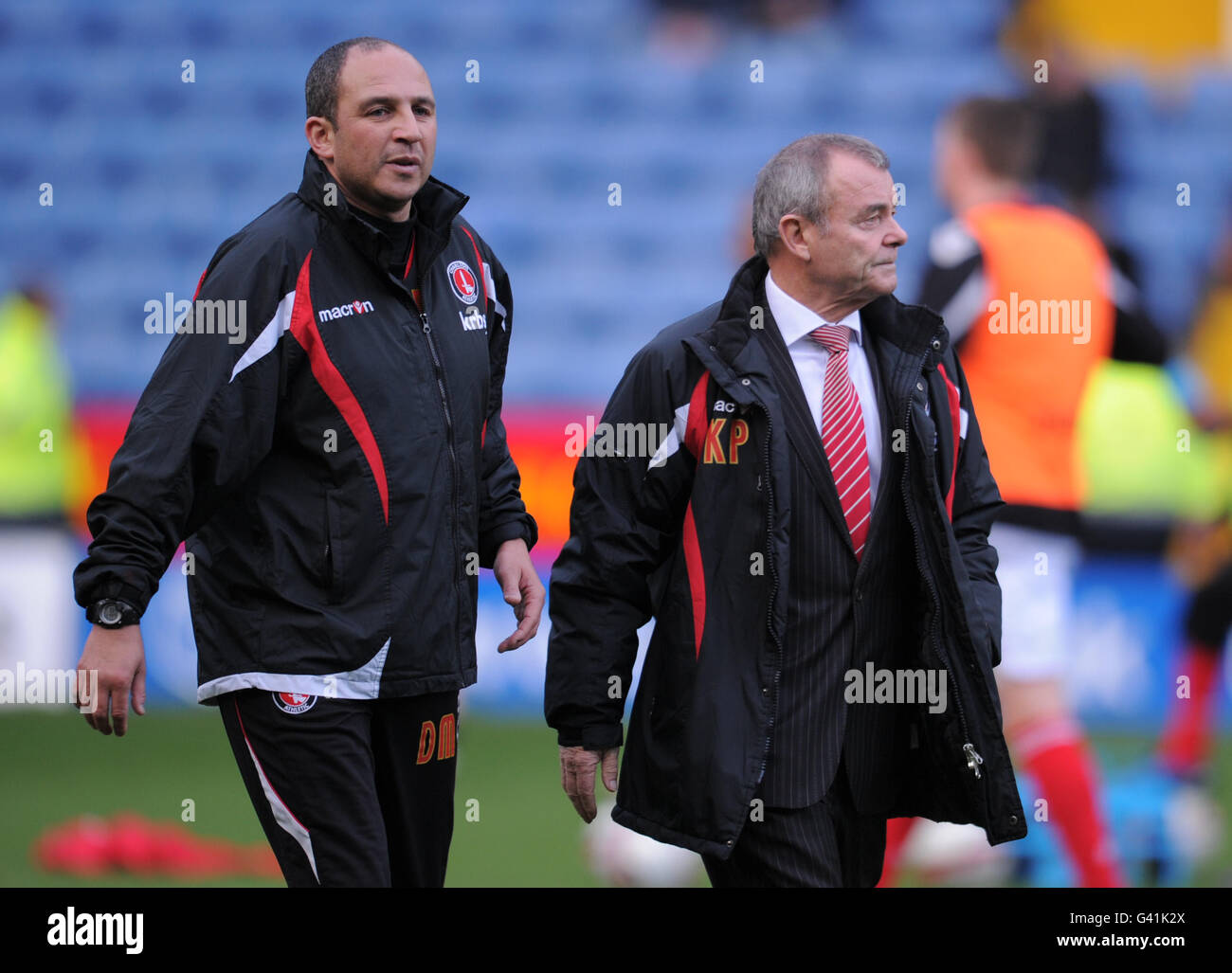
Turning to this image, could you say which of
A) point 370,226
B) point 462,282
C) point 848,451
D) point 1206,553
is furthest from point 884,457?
point 1206,553

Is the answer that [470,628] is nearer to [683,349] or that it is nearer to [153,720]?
[683,349]

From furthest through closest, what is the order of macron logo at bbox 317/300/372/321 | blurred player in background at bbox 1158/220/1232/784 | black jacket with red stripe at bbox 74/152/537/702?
blurred player in background at bbox 1158/220/1232/784, macron logo at bbox 317/300/372/321, black jacket with red stripe at bbox 74/152/537/702

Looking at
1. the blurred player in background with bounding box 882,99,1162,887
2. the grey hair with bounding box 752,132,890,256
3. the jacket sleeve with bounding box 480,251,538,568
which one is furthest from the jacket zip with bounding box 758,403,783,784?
the blurred player in background with bounding box 882,99,1162,887

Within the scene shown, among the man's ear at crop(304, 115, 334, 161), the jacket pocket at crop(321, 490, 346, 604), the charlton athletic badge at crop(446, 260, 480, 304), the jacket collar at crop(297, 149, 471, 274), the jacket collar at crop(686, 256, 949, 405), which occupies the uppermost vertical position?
the man's ear at crop(304, 115, 334, 161)

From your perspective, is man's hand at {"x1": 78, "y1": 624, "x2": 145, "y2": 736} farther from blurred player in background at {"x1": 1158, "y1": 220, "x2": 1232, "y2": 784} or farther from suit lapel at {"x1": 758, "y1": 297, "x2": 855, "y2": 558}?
blurred player in background at {"x1": 1158, "y1": 220, "x2": 1232, "y2": 784}

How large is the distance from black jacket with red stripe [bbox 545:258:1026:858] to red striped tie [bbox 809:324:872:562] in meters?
0.06

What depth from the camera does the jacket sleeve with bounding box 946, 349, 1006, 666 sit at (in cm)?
278

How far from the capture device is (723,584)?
104 inches

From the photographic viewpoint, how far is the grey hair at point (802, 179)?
272 cm

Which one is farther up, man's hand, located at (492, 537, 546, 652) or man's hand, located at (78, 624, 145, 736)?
man's hand, located at (492, 537, 546, 652)

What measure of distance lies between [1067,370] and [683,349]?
218 centimetres

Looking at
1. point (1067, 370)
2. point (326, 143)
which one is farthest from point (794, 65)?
point (326, 143)

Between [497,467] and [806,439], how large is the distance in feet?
2.24

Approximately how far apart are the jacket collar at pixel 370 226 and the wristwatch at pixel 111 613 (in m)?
0.72
